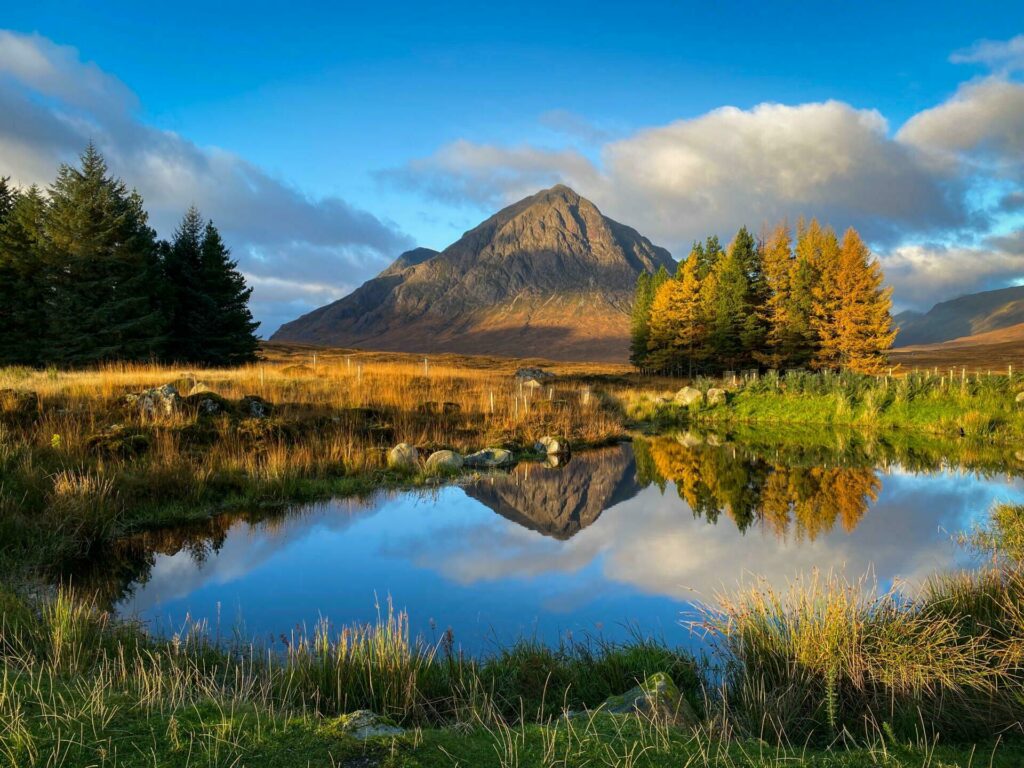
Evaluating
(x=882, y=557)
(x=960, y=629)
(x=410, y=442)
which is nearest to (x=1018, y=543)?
(x=882, y=557)

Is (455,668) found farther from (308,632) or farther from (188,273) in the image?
(188,273)

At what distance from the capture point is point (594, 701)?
4.16 meters

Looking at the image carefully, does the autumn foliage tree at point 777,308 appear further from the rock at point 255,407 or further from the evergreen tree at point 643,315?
the rock at point 255,407

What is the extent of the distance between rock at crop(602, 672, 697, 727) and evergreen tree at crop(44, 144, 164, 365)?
1211 inches

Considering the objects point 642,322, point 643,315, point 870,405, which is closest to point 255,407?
point 870,405

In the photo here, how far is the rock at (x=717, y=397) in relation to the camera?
93.8 feet

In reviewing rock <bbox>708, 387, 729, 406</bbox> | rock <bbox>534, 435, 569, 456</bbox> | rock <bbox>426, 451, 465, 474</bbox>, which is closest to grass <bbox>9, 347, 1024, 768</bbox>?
rock <bbox>426, 451, 465, 474</bbox>

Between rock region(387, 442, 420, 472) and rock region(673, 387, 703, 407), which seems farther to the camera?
rock region(673, 387, 703, 407)

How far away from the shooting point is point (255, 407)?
1509cm

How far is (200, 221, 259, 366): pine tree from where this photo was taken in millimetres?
33219

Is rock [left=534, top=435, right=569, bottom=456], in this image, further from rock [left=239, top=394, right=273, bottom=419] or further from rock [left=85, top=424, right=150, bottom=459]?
rock [left=85, top=424, right=150, bottom=459]

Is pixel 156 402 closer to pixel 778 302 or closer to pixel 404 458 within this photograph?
pixel 404 458

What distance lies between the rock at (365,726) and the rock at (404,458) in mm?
10543

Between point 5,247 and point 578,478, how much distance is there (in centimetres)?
2988
